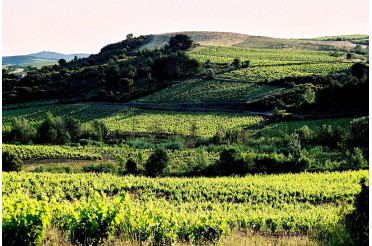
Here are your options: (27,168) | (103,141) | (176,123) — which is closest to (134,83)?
(176,123)

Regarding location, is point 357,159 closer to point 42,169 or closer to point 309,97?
point 42,169

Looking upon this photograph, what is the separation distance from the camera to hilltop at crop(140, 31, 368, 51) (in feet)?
458

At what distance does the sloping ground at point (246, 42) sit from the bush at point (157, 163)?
109 metres

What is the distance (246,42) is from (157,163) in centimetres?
12087

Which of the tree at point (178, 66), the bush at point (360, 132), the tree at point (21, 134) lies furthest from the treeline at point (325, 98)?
the tree at point (21, 134)

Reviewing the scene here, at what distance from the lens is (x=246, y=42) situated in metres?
148

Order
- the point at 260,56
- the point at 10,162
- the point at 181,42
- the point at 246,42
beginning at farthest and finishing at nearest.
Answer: the point at 246,42 < the point at 181,42 < the point at 260,56 < the point at 10,162

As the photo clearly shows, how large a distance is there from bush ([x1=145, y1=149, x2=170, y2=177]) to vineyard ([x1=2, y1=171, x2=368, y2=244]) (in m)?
6.43

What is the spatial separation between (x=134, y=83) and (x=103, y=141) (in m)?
45.3

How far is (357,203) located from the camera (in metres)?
9.28

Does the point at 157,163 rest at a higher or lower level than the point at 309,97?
lower

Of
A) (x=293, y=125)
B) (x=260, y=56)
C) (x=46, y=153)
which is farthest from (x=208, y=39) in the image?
(x=46, y=153)

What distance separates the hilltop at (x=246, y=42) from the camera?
139600 millimetres

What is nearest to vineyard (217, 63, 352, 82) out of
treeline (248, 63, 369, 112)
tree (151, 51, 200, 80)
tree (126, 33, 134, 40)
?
tree (151, 51, 200, 80)
